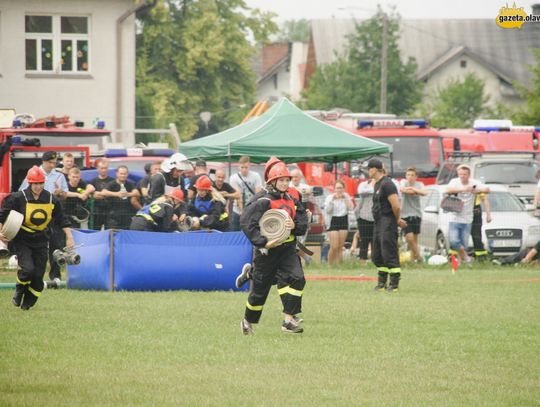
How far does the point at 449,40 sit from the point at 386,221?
66.8 meters

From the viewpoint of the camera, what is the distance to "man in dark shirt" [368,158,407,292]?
17359mm

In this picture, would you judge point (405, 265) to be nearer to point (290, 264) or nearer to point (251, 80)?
point (290, 264)

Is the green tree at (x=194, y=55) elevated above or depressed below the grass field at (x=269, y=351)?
above

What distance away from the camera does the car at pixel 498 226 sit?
Result: 23016mm

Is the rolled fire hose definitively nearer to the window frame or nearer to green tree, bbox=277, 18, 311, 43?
the window frame

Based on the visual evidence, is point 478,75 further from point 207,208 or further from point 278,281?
point 278,281

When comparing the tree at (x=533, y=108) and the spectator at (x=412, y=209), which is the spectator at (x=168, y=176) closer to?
the spectator at (x=412, y=209)

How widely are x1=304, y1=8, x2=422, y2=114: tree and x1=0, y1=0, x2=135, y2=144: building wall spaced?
20473 mm

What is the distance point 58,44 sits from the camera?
36.3 m

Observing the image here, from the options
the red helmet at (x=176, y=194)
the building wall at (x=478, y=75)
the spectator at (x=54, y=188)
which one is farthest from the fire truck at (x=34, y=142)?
the building wall at (x=478, y=75)

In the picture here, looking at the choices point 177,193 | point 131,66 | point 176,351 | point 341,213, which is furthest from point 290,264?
point 131,66

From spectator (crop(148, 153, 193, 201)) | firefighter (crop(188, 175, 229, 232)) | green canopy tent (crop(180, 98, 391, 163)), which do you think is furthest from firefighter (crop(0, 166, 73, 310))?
green canopy tent (crop(180, 98, 391, 163))

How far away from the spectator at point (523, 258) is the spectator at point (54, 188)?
27.1 ft

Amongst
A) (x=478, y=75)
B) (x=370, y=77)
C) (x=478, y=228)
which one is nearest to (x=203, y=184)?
(x=478, y=228)
